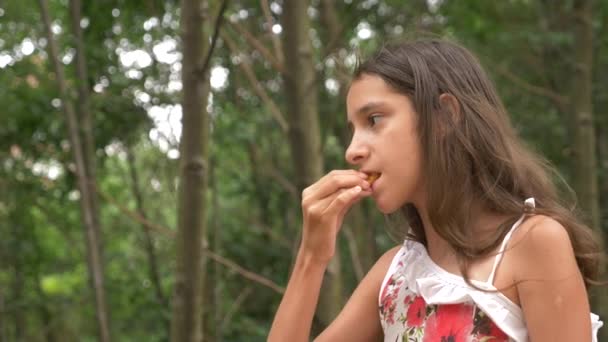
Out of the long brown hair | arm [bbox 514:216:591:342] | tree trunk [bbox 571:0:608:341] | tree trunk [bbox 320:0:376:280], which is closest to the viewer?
arm [bbox 514:216:591:342]

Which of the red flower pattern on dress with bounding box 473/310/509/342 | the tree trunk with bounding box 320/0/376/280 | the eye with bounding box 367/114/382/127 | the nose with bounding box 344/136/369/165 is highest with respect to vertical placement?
the tree trunk with bounding box 320/0/376/280

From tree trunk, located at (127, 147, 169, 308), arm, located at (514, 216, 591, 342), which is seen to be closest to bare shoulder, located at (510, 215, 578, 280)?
arm, located at (514, 216, 591, 342)

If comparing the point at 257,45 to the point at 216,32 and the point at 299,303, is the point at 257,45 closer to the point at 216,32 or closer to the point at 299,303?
the point at 216,32

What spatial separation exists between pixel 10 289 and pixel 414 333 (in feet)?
19.2

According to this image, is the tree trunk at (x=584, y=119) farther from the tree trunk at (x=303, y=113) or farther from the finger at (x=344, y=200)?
the finger at (x=344, y=200)

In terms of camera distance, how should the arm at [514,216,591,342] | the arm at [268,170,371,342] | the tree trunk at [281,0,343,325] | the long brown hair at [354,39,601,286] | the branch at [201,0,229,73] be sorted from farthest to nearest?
the tree trunk at [281,0,343,325] < the branch at [201,0,229,73] < the arm at [268,170,371,342] < the long brown hair at [354,39,601,286] < the arm at [514,216,591,342]

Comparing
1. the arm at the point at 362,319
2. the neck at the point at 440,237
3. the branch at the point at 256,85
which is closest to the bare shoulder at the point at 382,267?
the arm at the point at 362,319

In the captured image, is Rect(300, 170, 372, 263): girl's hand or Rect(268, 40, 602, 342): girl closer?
Rect(268, 40, 602, 342): girl

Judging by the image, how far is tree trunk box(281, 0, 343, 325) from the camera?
3867 millimetres

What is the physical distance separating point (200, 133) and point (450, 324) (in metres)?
1.11

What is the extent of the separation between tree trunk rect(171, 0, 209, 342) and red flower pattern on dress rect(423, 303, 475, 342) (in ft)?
3.36

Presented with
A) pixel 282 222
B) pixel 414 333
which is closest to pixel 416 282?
pixel 414 333

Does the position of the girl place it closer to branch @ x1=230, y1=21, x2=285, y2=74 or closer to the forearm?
the forearm

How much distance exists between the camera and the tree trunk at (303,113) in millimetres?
3867
